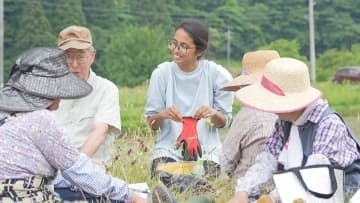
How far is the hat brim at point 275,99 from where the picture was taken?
10.8 ft

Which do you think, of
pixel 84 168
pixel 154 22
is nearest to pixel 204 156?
pixel 84 168

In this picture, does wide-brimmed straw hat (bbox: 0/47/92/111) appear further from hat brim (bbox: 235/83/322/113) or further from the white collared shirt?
the white collared shirt

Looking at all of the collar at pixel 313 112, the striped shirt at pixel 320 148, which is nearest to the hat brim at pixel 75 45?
the striped shirt at pixel 320 148

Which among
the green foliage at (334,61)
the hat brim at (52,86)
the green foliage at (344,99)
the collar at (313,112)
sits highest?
the hat brim at (52,86)

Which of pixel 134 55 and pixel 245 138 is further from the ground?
pixel 245 138

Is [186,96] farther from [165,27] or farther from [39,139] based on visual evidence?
[165,27]

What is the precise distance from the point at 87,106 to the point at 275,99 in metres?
1.56

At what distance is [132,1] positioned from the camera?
161ft

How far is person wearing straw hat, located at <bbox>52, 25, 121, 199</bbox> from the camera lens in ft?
14.9

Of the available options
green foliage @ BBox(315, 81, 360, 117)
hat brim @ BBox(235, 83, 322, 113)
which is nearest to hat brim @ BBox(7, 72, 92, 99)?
hat brim @ BBox(235, 83, 322, 113)

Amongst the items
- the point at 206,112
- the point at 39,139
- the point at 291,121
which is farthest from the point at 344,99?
the point at 39,139

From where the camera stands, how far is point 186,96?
5141 millimetres

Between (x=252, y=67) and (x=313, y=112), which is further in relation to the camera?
(x=252, y=67)

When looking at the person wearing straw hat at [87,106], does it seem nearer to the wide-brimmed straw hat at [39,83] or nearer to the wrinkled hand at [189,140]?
the wrinkled hand at [189,140]
